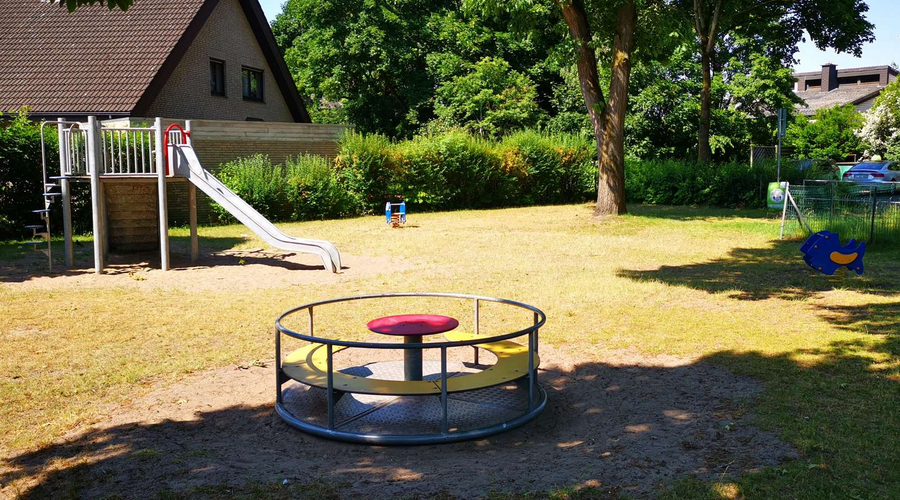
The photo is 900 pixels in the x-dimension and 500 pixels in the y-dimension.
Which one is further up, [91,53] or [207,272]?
[91,53]

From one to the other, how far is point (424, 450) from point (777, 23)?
31.1 m

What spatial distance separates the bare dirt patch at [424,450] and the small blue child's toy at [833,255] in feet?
19.2

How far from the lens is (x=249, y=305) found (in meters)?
11.0

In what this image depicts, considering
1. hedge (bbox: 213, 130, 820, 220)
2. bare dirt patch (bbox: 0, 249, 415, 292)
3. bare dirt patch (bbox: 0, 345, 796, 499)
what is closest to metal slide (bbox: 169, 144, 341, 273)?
bare dirt patch (bbox: 0, 249, 415, 292)

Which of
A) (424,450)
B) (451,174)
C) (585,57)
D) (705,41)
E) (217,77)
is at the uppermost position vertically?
(705,41)

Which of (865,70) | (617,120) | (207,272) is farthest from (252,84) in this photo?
(865,70)

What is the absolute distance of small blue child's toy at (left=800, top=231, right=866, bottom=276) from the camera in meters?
12.1

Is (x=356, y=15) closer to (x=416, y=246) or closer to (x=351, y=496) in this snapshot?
(x=416, y=246)

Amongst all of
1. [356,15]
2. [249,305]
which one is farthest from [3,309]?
[356,15]

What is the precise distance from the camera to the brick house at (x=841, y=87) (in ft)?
235

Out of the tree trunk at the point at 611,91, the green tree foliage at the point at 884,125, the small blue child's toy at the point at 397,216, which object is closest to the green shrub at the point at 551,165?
the tree trunk at the point at 611,91

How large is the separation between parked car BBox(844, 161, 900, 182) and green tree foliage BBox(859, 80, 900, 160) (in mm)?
7855

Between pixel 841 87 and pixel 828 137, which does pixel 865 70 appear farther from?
pixel 828 137

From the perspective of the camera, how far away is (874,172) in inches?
1487
